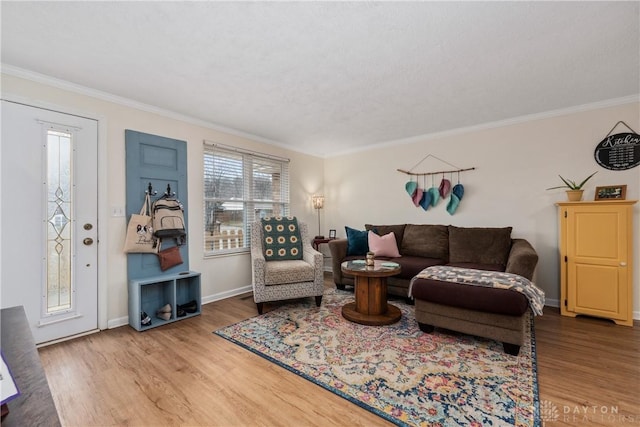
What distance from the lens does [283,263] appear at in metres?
3.36

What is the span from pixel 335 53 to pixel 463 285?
2.11m

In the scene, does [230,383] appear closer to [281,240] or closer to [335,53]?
[281,240]

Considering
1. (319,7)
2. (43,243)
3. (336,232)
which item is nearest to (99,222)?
(43,243)

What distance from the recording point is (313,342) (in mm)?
2348

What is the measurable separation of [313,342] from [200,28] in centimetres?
248

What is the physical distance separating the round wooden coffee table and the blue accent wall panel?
2025 mm

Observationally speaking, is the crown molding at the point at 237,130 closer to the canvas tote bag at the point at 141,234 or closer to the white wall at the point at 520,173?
the white wall at the point at 520,173

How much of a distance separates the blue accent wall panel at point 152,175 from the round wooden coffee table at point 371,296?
2.02 m

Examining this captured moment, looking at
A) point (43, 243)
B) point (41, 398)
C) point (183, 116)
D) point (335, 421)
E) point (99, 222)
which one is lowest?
point (335, 421)

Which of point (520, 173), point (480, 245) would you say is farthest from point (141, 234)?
point (520, 173)

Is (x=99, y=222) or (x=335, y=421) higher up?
(x=99, y=222)

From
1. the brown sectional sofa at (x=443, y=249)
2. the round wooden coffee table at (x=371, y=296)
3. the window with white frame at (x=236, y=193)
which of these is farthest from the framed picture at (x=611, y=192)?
the window with white frame at (x=236, y=193)

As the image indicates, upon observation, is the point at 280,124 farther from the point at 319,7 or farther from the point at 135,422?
the point at 135,422

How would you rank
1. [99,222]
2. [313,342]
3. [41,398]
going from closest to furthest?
[41,398]
[313,342]
[99,222]
